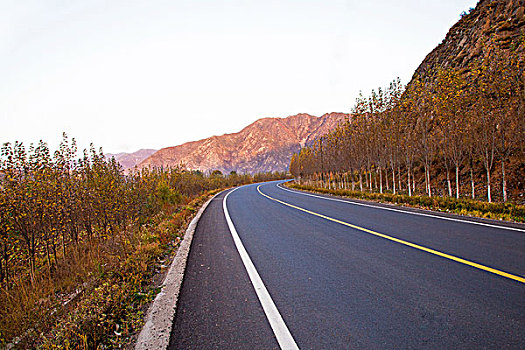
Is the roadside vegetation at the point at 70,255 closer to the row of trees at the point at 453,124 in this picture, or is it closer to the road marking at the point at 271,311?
the road marking at the point at 271,311

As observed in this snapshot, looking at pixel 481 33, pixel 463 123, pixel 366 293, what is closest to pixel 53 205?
pixel 366 293

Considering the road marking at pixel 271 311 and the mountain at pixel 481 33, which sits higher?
the mountain at pixel 481 33

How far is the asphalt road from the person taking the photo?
2.54 metres

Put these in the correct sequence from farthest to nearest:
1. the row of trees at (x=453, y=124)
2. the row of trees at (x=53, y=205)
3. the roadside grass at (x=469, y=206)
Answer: the row of trees at (x=453, y=124) → the roadside grass at (x=469, y=206) → the row of trees at (x=53, y=205)

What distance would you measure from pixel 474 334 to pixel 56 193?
26.5 ft

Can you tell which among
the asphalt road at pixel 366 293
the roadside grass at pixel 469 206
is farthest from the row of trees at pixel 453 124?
the asphalt road at pixel 366 293

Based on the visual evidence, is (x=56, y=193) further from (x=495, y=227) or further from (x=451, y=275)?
(x=495, y=227)

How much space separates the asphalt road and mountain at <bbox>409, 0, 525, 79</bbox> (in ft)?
74.7

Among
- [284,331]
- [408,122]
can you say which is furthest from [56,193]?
[408,122]

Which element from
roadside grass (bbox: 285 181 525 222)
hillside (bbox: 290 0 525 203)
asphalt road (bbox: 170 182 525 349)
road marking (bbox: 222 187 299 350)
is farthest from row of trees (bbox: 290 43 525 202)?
road marking (bbox: 222 187 299 350)

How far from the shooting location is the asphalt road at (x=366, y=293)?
254 centimetres

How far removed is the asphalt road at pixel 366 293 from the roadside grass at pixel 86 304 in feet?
2.15

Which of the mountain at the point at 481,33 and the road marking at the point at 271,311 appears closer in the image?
the road marking at the point at 271,311

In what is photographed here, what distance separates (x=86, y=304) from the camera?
3.43 metres
